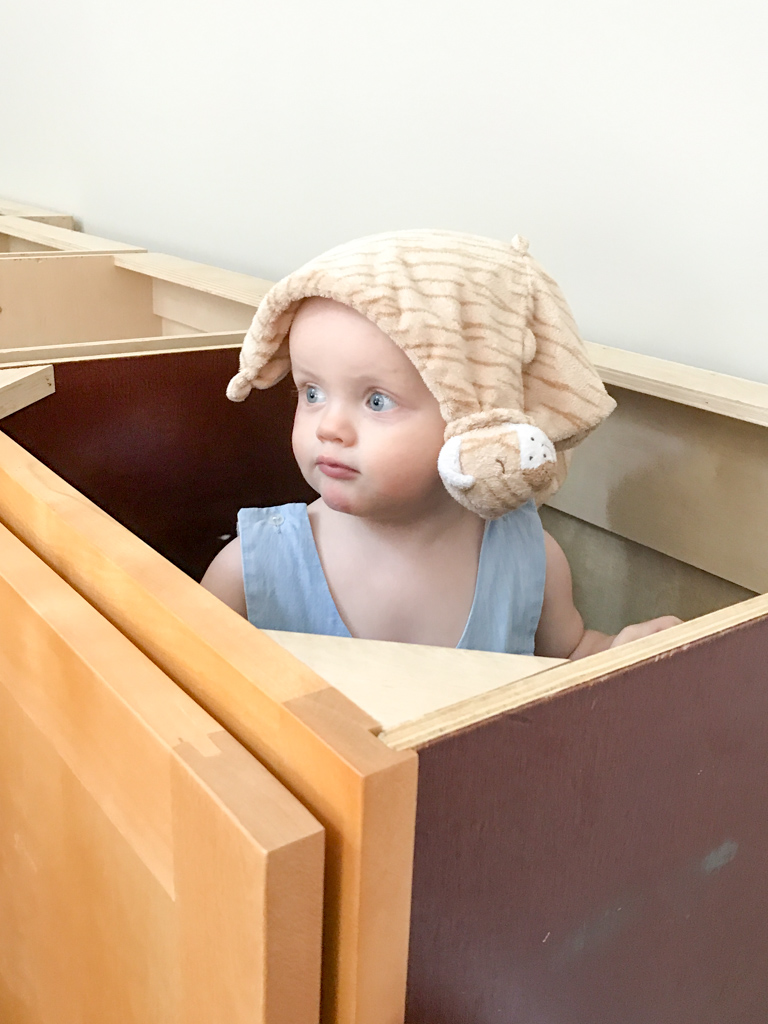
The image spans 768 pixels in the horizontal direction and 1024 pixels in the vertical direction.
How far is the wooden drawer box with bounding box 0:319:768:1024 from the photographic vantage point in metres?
0.37

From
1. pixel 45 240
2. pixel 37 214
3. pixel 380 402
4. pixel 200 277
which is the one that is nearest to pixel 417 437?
pixel 380 402

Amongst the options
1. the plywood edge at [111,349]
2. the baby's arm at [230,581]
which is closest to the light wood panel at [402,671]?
the baby's arm at [230,581]

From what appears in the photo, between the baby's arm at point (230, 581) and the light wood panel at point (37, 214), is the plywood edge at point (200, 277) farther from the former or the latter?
the light wood panel at point (37, 214)

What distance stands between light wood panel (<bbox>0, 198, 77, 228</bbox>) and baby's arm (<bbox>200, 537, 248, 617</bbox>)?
5.18ft

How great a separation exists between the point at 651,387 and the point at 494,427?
0.28m

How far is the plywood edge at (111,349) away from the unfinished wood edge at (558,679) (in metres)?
0.67

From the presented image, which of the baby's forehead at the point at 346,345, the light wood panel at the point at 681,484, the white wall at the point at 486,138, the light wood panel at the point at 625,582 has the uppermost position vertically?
the white wall at the point at 486,138

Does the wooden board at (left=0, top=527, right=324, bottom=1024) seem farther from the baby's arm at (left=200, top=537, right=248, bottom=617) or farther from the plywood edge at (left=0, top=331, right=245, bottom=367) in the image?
the plywood edge at (left=0, top=331, right=245, bottom=367)

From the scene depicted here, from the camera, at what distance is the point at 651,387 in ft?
2.93

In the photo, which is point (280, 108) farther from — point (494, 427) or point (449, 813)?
point (449, 813)

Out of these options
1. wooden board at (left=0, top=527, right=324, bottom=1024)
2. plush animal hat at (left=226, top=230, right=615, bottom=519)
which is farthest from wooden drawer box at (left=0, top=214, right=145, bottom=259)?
wooden board at (left=0, top=527, right=324, bottom=1024)

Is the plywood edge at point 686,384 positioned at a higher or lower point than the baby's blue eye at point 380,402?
lower

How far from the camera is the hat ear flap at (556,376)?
72 centimetres

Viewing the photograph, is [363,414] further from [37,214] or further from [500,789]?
[37,214]
